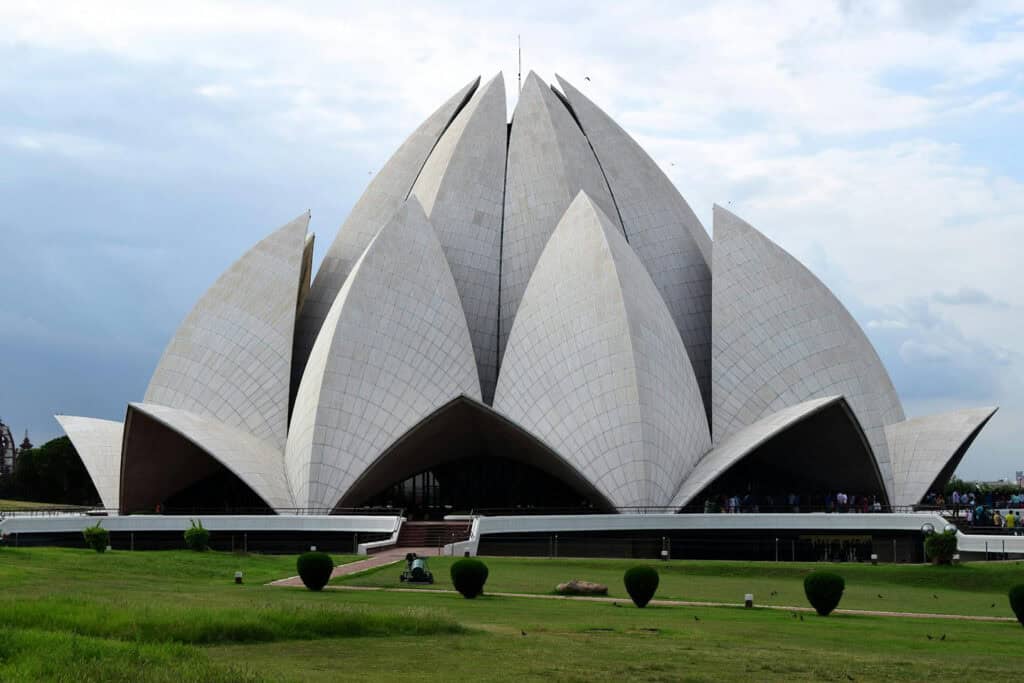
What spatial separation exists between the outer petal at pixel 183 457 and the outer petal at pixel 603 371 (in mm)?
7959

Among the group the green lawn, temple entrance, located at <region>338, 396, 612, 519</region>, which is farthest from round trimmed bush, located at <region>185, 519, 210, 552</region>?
temple entrance, located at <region>338, 396, 612, 519</region>

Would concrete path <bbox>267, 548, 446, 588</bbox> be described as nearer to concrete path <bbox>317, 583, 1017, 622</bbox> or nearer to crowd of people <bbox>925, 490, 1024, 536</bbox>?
concrete path <bbox>317, 583, 1017, 622</bbox>

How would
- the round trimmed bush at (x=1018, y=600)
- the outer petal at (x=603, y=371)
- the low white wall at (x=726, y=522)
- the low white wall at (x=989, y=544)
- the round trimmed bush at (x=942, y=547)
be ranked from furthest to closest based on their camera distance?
the outer petal at (x=603, y=371) < the low white wall at (x=726, y=522) < the low white wall at (x=989, y=544) < the round trimmed bush at (x=942, y=547) < the round trimmed bush at (x=1018, y=600)

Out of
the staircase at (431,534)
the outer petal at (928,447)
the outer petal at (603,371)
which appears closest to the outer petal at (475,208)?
the outer petal at (603,371)

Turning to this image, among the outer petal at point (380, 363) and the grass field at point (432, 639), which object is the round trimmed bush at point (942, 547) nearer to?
the grass field at point (432, 639)

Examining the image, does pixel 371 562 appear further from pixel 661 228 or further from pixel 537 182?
pixel 661 228

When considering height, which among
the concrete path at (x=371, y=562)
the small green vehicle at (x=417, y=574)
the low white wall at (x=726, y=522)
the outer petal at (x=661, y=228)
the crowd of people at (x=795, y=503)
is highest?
the outer petal at (x=661, y=228)

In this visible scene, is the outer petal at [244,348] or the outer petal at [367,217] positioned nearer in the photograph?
the outer petal at [244,348]

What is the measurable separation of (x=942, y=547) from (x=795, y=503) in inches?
587

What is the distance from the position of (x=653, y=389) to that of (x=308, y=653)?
26.4 m

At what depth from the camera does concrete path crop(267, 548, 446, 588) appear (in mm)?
20984

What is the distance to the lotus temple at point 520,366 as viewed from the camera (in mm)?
36406

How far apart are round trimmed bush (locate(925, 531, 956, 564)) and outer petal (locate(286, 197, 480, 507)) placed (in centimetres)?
1671

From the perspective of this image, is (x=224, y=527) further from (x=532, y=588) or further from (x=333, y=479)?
(x=532, y=588)
